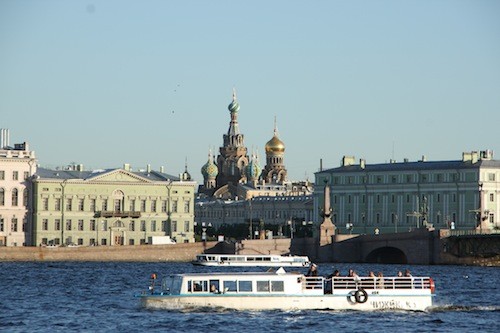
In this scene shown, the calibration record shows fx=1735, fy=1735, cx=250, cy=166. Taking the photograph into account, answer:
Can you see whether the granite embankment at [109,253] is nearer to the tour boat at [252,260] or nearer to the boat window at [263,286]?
the tour boat at [252,260]

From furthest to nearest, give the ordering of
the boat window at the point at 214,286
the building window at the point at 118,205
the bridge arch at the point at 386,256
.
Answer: the building window at the point at 118,205 < the bridge arch at the point at 386,256 < the boat window at the point at 214,286

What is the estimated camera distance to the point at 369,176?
6280 inches

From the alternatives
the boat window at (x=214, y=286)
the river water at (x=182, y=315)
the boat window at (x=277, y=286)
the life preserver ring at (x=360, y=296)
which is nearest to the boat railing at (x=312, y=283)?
the boat window at (x=277, y=286)

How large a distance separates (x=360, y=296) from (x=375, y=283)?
82cm

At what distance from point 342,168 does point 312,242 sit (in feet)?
86.4

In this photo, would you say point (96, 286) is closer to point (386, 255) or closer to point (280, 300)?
point (280, 300)

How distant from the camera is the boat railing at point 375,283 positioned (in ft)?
203

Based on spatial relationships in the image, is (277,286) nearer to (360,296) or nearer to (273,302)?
(273,302)

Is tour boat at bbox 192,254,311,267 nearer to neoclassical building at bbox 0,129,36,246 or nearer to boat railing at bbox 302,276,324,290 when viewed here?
neoclassical building at bbox 0,129,36,246

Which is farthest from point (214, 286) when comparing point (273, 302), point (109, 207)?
point (109, 207)

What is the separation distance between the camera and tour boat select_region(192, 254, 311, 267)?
120312mm

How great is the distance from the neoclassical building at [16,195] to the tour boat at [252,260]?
22.3 meters

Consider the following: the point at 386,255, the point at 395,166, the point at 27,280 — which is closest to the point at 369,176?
the point at 395,166

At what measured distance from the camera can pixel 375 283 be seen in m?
62.1
